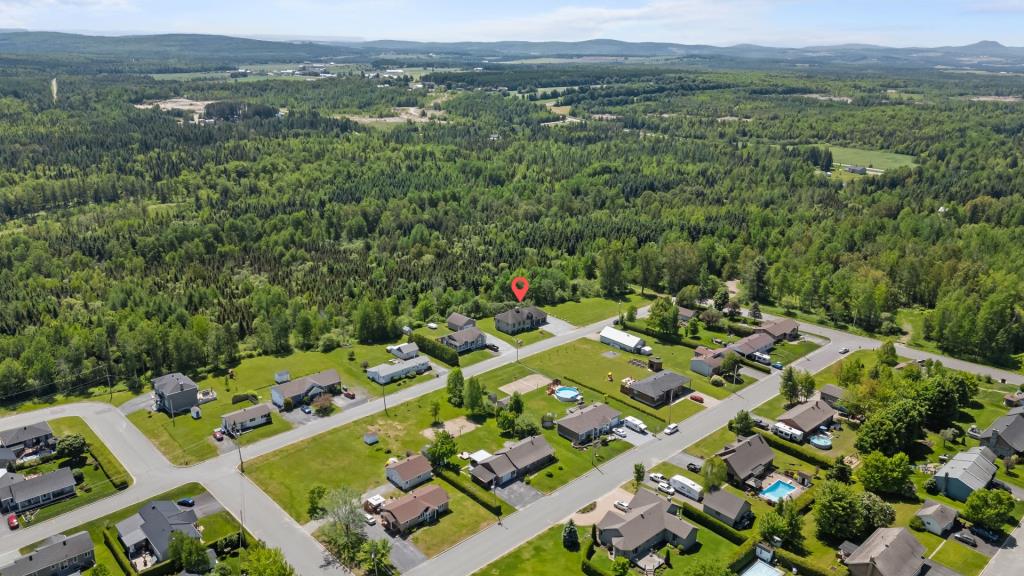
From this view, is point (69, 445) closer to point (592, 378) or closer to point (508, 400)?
point (508, 400)

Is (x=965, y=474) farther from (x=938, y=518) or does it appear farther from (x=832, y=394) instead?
(x=832, y=394)

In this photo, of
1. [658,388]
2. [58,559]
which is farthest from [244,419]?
[658,388]

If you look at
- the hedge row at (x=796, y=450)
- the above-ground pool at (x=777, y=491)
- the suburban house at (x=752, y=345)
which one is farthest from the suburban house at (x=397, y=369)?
the above-ground pool at (x=777, y=491)

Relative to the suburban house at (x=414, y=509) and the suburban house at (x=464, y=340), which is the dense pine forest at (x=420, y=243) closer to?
the suburban house at (x=464, y=340)

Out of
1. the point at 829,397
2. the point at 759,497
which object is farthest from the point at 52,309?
the point at 829,397

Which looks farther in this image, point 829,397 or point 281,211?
point 281,211

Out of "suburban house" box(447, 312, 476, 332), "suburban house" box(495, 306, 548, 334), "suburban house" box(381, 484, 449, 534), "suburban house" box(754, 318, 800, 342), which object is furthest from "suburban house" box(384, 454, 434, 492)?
"suburban house" box(754, 318, 800, 342)
